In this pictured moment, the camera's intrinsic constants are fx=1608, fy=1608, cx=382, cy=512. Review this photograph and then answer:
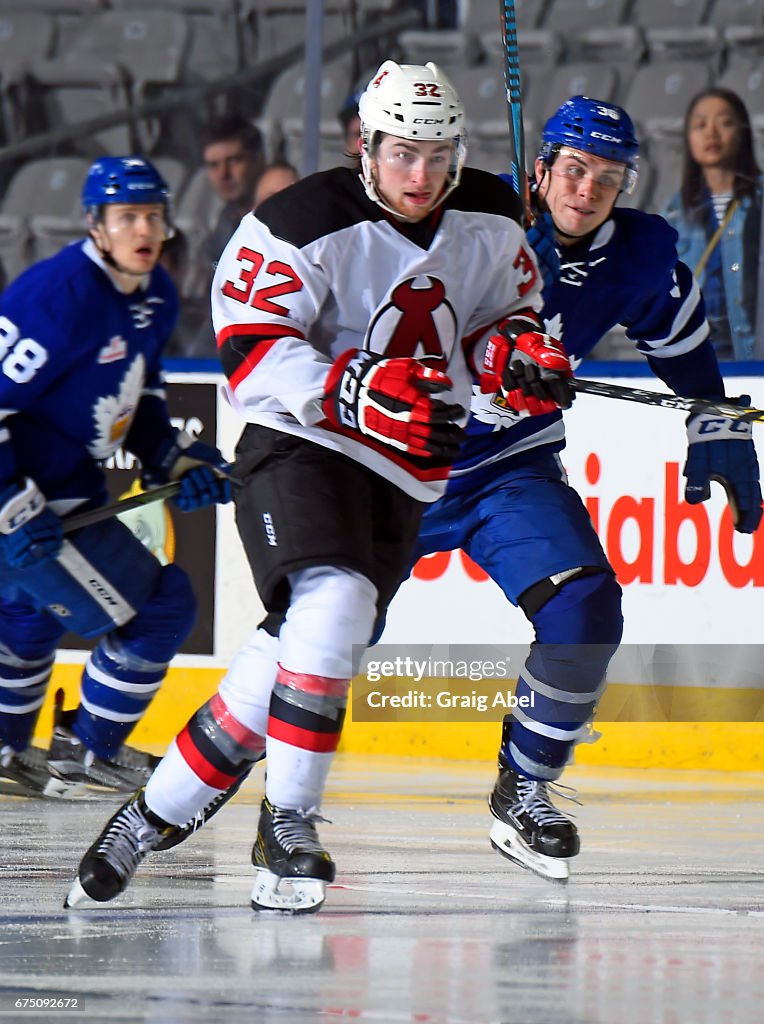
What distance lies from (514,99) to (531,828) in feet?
4.33

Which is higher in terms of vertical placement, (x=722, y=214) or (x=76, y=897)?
(x=722, y=214)

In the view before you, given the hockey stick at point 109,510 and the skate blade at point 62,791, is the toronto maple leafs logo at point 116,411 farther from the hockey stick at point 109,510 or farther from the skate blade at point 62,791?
the skate blade at point 62,791

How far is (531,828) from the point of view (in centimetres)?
254

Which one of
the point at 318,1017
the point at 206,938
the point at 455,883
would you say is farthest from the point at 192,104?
the point at 318,1017

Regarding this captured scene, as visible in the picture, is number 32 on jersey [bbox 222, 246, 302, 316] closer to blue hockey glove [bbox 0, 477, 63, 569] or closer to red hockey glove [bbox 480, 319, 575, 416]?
red hockey glove [bbox 480, 319, 575, 416]

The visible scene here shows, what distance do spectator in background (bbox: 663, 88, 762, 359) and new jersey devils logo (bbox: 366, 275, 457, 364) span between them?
6.51 feet

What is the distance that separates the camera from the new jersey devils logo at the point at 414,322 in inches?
89.0

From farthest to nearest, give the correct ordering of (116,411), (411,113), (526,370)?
(116,411) < (526,370) < (411,113)

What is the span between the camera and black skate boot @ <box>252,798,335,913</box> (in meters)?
2.13

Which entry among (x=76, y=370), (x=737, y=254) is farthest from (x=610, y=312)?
(x=737, y=254)

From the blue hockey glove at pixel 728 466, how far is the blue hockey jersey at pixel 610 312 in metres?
0.12

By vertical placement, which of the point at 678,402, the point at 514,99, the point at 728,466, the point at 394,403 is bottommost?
the point at 728,466

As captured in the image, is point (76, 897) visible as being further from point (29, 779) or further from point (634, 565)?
point (634, 565)

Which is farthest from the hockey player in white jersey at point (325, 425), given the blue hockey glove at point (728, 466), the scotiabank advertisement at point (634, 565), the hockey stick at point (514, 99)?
the scotiabank advertisement at point (634, 565)
